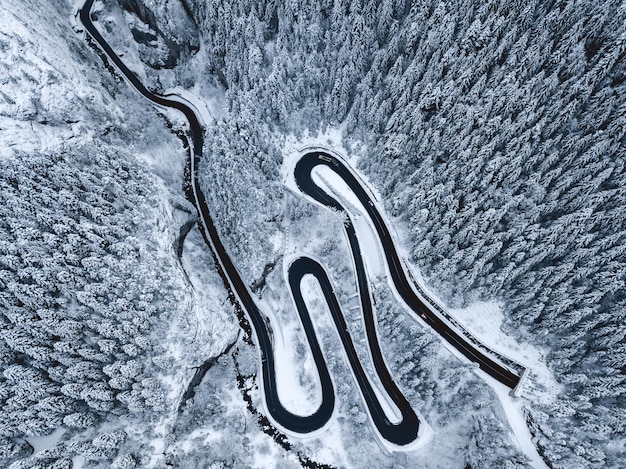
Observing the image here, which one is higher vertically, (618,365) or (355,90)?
(355,90)

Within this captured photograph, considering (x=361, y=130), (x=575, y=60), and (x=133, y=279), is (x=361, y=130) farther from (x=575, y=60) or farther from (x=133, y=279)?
(x=133, y=279)

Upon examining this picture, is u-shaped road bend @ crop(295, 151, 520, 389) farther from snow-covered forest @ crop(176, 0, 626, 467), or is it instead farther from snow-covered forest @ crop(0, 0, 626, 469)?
snow-covered forest @ crop(176, 0, 626, 467)

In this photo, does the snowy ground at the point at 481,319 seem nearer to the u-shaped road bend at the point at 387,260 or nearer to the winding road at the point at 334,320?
the u-shaped road bend at the point at 387,260

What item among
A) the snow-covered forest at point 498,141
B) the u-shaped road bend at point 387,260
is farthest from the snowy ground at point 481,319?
the snow-covered forest at point 498,141

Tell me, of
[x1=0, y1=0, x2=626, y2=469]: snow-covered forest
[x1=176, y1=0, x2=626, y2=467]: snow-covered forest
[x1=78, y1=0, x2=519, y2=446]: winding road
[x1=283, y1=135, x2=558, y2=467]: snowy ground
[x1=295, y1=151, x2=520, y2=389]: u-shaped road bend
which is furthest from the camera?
[x1=78, y1=0, x2=519, y2=446]: winding road

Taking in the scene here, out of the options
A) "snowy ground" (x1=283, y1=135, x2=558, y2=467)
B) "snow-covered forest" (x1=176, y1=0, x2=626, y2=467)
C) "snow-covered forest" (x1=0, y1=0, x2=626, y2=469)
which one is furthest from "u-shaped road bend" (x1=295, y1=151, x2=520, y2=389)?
"snow-covered forest" (x1=176, y1=0, x2=626, y2=467)

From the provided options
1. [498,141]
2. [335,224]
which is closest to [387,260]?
[335,224]

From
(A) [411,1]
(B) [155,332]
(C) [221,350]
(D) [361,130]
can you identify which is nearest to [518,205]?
(D) [361,130]
